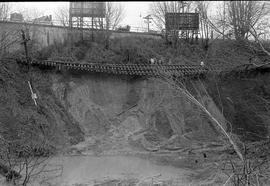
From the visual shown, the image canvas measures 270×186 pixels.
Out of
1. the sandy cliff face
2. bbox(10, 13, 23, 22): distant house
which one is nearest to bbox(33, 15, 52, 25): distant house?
bbox(10, 13, 23, 22): distant house

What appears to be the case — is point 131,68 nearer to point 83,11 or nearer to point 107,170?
point 83,11

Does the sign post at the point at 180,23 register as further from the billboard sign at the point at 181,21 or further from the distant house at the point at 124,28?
the distant house at the point at 124,28

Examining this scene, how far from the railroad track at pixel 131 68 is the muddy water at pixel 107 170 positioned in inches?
235

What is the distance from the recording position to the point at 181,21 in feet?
98.7

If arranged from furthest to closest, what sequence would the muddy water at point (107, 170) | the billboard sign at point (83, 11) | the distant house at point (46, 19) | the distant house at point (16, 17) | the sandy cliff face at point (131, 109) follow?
1. the distant house at point (46, 19)
2. the billboard sign at point (83, 11)
3. the distant house at point (16, 17)
4. the sandy cliff face at point (131, 109)
5. the muddy water at point (107, 170)

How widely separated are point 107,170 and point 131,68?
8.48 metres

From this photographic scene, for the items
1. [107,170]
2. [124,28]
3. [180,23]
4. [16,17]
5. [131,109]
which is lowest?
[107,170]

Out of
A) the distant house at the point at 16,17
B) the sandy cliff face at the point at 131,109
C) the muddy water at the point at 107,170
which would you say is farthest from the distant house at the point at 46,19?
the muddy water at the point at 107,170

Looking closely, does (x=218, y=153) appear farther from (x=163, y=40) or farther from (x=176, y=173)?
(x=163, y=40)

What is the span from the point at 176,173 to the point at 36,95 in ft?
32.5

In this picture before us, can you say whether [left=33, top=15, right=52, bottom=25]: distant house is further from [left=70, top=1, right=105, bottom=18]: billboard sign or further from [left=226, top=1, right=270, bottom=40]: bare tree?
[left=226, top=1, right=270, bottom=40]: bare tree

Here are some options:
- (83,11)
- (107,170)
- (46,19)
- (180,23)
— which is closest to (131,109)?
(107,170)

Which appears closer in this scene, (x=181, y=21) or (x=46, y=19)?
(x=181, y=21)

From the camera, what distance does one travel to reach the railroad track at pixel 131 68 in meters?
22.2
